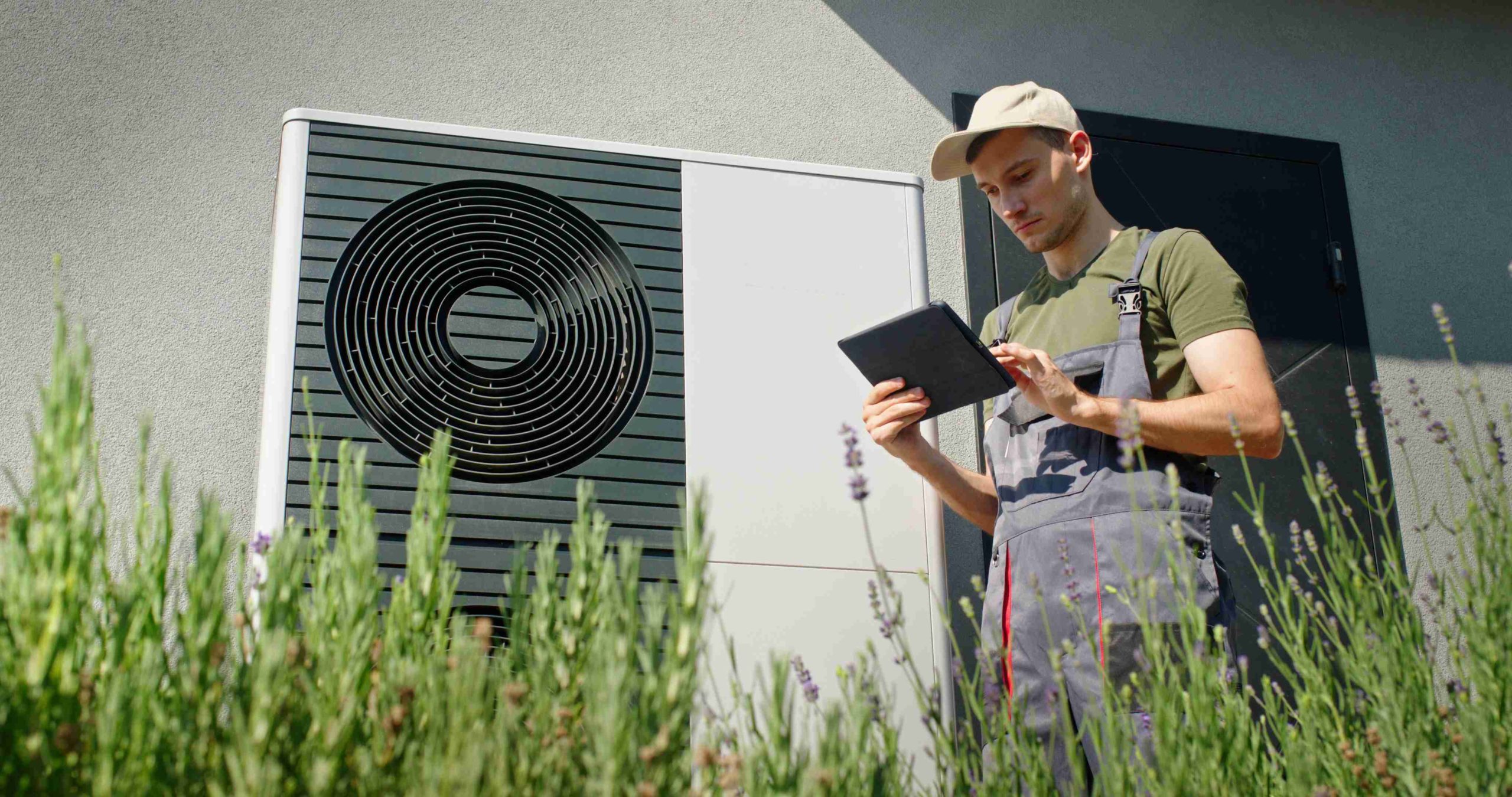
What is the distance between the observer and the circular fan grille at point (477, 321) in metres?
2.53

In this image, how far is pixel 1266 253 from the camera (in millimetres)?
3824

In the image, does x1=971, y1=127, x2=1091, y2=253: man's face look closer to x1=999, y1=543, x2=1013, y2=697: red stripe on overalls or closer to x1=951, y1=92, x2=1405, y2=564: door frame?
x1=999, y1=543, x2=1013, y2=697: red stripe on overalls

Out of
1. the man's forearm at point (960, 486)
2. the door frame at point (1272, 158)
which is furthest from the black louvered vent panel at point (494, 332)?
the door frame at point (1272, 158)

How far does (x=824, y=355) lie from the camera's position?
2.83 meters

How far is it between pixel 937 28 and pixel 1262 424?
6.72 ft

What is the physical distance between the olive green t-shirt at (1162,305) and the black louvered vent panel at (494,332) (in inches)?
30.8

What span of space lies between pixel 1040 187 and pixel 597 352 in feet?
2.98

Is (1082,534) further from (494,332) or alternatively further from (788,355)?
(494,332)

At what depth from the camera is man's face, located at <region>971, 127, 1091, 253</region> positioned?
2.52 m

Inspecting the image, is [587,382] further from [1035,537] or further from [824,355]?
[1035,537]

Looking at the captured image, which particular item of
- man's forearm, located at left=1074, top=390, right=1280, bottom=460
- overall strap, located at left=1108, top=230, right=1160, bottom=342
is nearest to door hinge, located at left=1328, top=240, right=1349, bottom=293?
overall strap, located at left=1108, top=230, right=1160, bottom=342

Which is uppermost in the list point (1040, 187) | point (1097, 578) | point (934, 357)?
point (1040, 187)

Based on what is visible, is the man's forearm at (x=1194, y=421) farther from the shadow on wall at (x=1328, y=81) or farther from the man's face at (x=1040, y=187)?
the shadow on wall at (x=1328, y=81)

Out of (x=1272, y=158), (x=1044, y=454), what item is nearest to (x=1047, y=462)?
(x=1044, y=454)
